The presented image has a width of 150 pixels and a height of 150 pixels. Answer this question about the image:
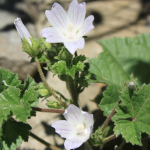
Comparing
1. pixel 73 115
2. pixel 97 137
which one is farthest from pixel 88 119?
pixel 97 137

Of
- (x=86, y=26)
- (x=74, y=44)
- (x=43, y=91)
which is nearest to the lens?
(x=74, y=44)

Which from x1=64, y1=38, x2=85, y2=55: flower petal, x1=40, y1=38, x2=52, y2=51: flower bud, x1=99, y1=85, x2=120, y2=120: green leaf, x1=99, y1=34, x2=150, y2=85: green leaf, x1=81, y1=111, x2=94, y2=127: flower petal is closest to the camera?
x1=64, y1=38, x2=85, y2=55: flower petal

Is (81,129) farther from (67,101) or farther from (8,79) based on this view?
(8,79)

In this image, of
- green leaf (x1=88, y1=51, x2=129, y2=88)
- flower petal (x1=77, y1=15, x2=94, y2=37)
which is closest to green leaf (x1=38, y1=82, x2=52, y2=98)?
flower petal (x1=77, y1=15, x2=94, y2=37)

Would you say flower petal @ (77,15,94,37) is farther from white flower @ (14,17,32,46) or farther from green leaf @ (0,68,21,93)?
green leaf @ (0,68,21,93)

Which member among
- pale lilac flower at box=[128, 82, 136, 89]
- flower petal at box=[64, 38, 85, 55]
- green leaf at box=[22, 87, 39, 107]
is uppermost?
flower petal at box=[64, 38, 85, 55]

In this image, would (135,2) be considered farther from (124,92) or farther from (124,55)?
(124,92)
